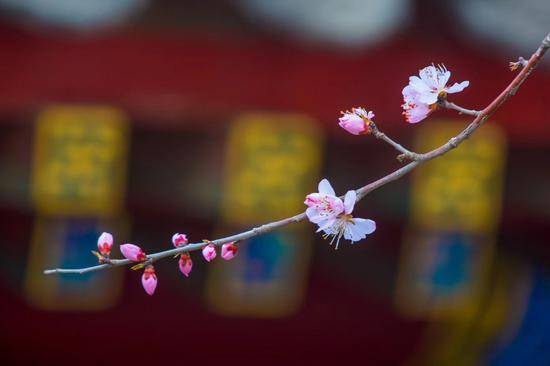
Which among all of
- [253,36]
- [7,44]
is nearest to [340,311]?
[253,36]

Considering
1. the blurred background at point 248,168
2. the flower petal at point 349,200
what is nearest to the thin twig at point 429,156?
the flower petal at point 349,200

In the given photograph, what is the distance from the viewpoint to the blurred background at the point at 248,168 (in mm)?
2918

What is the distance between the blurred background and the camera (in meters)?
2.92

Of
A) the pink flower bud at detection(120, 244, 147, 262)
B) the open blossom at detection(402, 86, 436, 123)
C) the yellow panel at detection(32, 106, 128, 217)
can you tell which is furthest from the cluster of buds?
the yellow panel at detection(32, 106, 128, 217)

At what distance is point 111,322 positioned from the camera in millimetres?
3424

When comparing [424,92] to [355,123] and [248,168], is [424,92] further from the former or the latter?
[248,168]

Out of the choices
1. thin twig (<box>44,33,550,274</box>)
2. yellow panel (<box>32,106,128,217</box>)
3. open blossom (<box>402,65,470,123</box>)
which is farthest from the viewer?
yellow panel (<box>32,106,128,217</box>)

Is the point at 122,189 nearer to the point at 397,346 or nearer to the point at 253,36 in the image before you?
the point at 253,36

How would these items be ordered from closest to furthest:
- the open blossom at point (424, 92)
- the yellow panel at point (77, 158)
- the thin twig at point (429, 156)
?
1. the thin twig at point (429, 156)
2. the open blossom at point (424, 92)
3. the yellow panel at point (77, 158)

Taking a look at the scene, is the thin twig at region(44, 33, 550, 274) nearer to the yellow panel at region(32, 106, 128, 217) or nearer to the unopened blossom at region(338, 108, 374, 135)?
the unopened blossom at region(338, 108, 374, 135)

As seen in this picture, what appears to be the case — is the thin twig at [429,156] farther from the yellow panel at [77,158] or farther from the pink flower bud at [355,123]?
the yellow panel at [77,158]

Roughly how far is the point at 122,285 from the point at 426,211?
3.46ft

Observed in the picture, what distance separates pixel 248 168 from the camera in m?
2.96

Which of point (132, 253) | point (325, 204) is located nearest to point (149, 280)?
point (132, 253)
